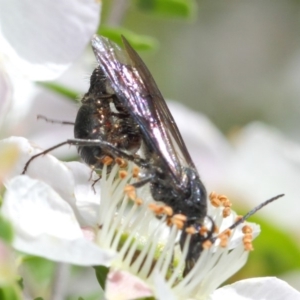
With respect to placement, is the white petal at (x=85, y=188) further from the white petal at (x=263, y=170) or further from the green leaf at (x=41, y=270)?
the white petal at (x=263, y=170)

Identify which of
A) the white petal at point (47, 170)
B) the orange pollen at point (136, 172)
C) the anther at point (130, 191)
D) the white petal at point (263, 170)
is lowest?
the white petal at point (263, 170)

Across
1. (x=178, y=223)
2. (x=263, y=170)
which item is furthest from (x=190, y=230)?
(x=263, y=170)

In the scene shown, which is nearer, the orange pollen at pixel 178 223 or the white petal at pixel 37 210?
the white petal at pixel 37 210

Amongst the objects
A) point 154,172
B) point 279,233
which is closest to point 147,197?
point 154,172

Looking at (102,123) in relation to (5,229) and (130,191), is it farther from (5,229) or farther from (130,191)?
(5,229)

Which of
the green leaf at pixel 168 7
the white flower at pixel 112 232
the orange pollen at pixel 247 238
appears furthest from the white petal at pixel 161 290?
the green leaf at pixel 168 7
